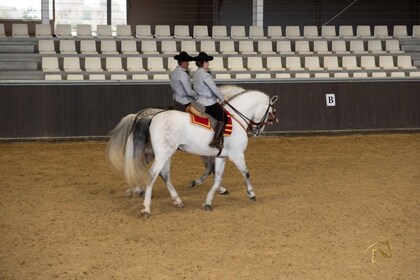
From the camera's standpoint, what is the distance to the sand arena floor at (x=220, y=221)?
7.56 metres

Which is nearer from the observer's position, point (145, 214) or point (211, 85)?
point (145, 214)

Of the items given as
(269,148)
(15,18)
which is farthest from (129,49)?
(15,18)

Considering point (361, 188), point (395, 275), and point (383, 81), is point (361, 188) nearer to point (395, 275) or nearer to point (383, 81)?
point (395, 275)

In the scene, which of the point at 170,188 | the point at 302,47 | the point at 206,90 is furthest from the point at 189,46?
the point at 170,188

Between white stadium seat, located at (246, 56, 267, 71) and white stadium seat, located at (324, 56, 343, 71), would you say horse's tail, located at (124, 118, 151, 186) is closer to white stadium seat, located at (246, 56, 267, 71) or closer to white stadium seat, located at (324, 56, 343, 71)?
white stadium seat, located at (246, 56, 267, 71)

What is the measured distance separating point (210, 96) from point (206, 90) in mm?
104

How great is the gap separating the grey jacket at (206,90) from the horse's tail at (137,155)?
88 centimetres

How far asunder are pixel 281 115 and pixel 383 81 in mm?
2884

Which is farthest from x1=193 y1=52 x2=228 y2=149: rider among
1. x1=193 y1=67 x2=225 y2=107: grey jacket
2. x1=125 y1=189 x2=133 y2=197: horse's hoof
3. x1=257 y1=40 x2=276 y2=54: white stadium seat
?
x1=257 y1=40 x2=276 y2=54: white stadium seat

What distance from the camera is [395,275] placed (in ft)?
24.1

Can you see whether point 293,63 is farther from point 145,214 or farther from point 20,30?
point 145,214

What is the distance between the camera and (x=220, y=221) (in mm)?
9586

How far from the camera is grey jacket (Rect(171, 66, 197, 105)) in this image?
1077 cm

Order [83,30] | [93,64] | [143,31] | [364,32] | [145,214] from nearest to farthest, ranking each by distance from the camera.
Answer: [145,214], [93,64], [83,30], [143,31], [364,32]
